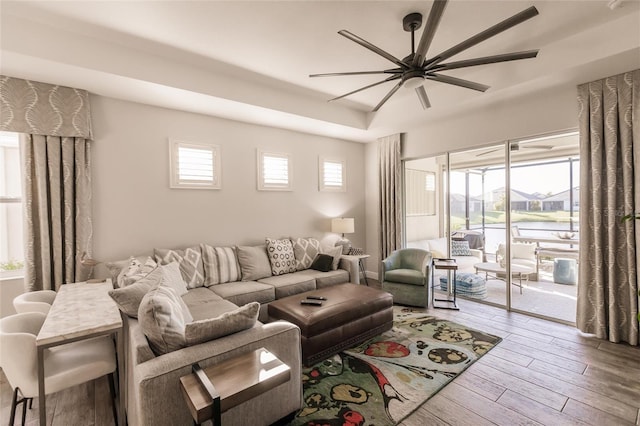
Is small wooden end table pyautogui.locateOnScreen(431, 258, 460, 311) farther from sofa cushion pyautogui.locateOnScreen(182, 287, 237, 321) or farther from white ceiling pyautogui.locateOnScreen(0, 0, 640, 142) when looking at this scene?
sofa cushion pyautogui.locateOnScreen(182, 287, 237, 321)

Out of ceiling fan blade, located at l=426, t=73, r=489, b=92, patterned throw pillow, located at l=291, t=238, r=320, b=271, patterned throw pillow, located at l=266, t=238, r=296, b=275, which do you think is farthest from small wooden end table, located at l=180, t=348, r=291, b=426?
patterned throw pillow, located at l=291, t=238, r=320, b=271

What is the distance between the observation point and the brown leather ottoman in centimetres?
268

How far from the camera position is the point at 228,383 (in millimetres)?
1292

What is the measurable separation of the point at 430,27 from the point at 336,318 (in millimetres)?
2515

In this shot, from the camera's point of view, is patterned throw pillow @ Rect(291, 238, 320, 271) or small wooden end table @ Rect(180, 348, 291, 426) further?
patterned throw pillow @ Rect(291, 238, 320, 271)

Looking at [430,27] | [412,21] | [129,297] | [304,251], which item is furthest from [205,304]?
[412,21]

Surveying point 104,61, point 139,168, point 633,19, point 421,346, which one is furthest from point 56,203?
point 633,19

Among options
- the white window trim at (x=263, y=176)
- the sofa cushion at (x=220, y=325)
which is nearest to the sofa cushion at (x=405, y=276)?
the white window trim at (x=263, y=176)

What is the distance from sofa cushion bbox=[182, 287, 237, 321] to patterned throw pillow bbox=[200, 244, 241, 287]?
0.87 feet

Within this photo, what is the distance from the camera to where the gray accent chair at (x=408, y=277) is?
405 centimetres

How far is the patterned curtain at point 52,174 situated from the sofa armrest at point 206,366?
2.19 m

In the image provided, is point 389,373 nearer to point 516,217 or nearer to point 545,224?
point 516,217

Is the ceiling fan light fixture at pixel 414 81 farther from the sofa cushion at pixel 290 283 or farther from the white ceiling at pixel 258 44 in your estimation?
the sofa cushion at pixel 290 283

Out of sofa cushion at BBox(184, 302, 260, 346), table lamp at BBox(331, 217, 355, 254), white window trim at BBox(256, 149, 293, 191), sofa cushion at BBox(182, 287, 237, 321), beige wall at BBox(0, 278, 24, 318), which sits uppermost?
white window trim at BBox(256, 149, 293, 191)
